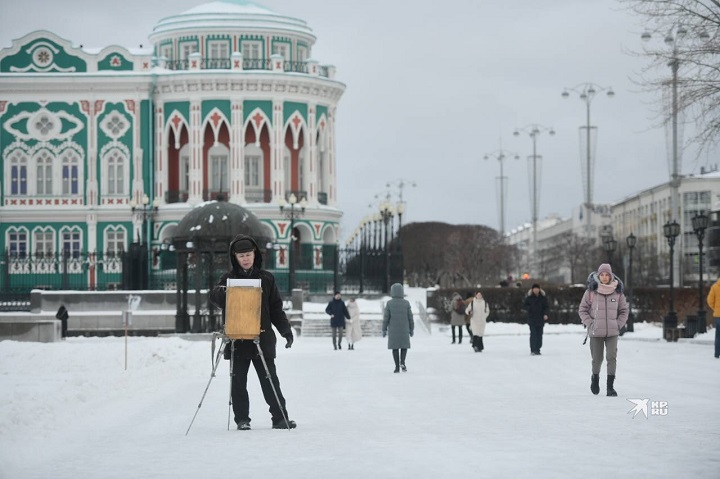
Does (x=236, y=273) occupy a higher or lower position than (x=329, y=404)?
higher

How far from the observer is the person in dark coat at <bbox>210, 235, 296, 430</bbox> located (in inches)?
547

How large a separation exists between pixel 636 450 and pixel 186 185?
62.5 metres

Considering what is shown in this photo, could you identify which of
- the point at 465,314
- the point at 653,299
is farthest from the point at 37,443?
the point at 653,299

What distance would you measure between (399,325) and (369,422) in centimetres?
1024

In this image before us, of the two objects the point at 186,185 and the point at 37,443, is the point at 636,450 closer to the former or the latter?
the point at 37,443

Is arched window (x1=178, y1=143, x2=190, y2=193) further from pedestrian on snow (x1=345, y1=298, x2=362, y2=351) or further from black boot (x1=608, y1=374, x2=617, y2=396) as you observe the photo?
black boot (x1=608, y1=374, x2=617, y2=396)

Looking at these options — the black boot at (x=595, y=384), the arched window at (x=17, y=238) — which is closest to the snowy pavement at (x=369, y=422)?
the black boot at (x=595, y=384)

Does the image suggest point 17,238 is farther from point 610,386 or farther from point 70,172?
point 610,386

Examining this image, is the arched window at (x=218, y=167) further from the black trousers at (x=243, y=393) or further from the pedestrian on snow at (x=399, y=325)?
the black trousers at (x=243, y=393)

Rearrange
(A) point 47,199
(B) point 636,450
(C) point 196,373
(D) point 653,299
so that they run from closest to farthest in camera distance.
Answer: (B) point 636,450
(C) point 196,373
(D) point 653,299
(A) point 47,199

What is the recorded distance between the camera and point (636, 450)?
38.9ft

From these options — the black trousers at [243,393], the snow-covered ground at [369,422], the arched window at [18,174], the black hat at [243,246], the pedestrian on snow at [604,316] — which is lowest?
the snow-covered ground at [369,422]

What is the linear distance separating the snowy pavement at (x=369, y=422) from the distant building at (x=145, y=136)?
44.4m

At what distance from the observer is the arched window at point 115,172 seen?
71.5m
